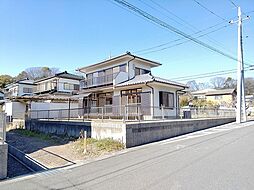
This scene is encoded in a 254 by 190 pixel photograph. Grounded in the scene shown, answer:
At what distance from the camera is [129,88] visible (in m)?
19.4

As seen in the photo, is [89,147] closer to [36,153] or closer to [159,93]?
[36,153]

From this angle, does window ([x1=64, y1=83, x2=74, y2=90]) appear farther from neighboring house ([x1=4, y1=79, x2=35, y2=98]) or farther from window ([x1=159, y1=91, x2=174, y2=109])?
window ([x1=159, y1=91, x2=174, y2=109])

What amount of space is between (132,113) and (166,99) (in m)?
5.48

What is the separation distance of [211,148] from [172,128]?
427 centimetres

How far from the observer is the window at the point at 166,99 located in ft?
60.6

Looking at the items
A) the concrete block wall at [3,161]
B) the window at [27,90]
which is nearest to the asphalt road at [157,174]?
the concrete block wall at [3,161]

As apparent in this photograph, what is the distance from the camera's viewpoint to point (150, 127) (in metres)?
11.4

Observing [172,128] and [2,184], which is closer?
[2,184]

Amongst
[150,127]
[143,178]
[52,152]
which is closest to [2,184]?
[143,178]

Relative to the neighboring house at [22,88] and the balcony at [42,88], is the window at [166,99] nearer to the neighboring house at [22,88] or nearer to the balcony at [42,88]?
the balcony at [42,88]

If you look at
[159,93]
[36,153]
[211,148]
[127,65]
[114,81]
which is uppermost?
[127,65]

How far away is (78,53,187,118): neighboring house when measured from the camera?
17.6 meters

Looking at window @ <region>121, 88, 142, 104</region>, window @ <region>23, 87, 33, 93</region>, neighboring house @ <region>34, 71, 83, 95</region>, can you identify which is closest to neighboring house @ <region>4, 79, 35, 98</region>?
window @ <region>23, 87, 33, 93</region>

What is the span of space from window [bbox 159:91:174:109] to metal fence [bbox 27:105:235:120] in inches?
21.2
